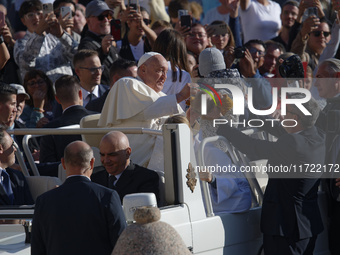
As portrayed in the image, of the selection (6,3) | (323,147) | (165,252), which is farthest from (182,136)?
(6,3)

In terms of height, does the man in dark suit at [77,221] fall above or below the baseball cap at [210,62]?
below

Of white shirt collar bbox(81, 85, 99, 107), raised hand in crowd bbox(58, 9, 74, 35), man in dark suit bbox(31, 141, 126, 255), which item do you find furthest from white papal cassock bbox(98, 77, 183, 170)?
raised hand in crowd bbox(58, 9, 74, 35)

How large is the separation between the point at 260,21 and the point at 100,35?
2.88 m

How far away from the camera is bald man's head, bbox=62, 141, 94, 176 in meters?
4.68

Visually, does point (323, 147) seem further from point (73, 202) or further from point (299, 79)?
point (73, 202)

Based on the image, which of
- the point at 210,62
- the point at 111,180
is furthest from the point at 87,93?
the point at 111,180

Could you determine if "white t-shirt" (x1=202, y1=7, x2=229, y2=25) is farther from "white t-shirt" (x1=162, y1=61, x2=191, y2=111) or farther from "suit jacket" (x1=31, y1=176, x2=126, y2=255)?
"suit jacket" (x1=31, y1=176, x2=126, y2=255)

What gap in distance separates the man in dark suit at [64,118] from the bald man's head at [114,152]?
4.64 ft

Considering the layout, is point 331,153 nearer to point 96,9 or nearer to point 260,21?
point 96,9

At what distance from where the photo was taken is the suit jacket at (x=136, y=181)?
5.75m

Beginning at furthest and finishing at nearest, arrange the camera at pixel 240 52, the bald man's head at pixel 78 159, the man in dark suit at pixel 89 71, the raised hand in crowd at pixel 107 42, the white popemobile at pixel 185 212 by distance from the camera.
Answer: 1. the raised hand in crowd at pixel 107 42
2. the camera at pixel 240 52
3. the man in dark suit at pixel 89 71
4. the white popemobile at pixel 185 212
5. the bald man's head at pixel 78 159

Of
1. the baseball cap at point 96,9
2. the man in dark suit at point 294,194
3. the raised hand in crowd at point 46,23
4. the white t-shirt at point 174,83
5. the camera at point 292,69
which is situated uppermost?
the baseball cap at point 96,9

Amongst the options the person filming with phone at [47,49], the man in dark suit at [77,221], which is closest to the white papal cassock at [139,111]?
the man in dark suit at [77,221]

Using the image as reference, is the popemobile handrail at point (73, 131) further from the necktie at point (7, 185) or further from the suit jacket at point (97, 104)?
the suit jacket at point (97, 104)
